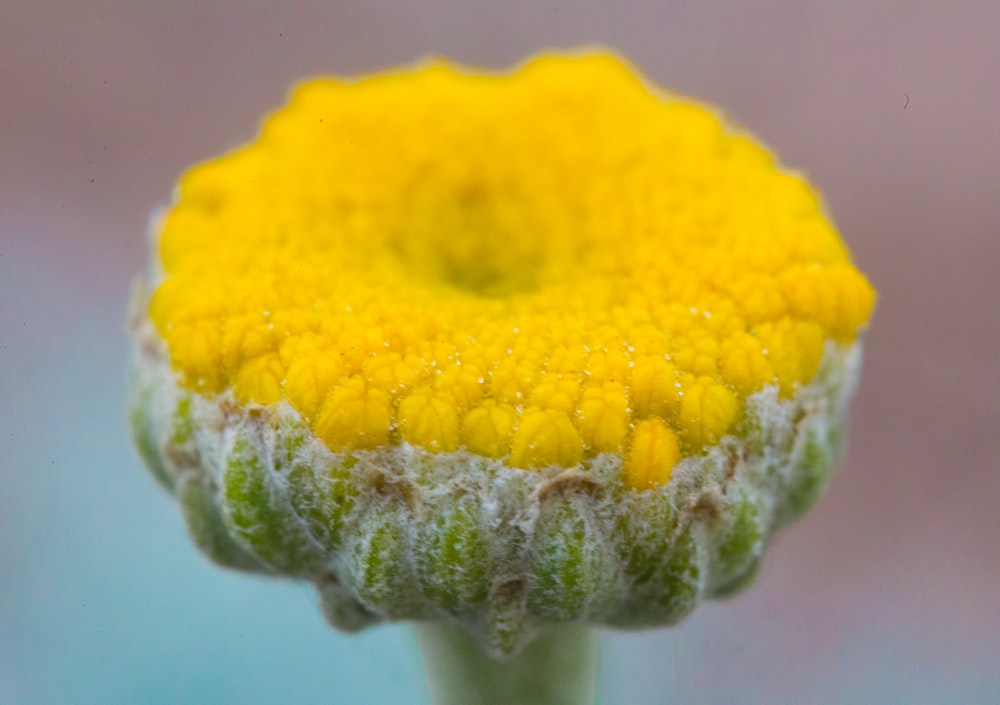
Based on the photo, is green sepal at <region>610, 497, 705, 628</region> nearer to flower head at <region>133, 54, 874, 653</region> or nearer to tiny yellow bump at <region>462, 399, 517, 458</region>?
flower head at <region>133, 54, 874, 653</region>

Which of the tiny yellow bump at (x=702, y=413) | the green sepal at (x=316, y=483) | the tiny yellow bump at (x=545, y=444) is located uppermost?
the tiny yellow bump at (x=702, y=413)

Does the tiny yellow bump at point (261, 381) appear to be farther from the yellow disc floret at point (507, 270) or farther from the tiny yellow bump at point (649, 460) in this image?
the tiny yellow bump at point (649, 460)

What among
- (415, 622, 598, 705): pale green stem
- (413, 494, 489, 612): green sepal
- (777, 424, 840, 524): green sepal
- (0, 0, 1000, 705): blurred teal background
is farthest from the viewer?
(0, 0, 1000, 705): blurred teal background

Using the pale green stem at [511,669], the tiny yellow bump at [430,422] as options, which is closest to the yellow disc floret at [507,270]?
the tiny yellow bump at [430,422]

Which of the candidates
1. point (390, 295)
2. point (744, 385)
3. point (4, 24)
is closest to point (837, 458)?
point (744, 385)

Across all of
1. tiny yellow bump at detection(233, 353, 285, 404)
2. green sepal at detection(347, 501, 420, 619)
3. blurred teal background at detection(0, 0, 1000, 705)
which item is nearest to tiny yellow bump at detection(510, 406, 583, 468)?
green sepal at detection(347, 501, 420, 619)

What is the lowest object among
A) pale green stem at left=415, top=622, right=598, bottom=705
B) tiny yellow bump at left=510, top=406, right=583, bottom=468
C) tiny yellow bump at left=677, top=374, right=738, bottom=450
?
pale green stem at left=415, top=622, right=598, bottom=705

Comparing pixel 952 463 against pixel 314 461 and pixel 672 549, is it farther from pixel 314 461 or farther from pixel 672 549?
pixel 314 461
